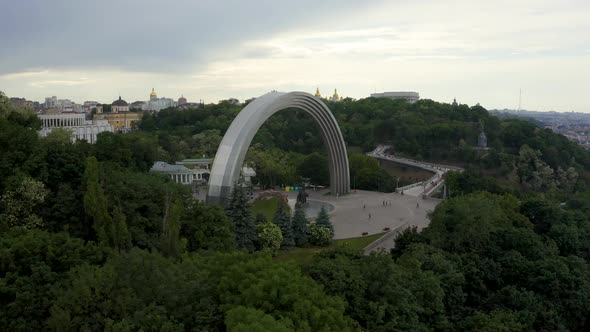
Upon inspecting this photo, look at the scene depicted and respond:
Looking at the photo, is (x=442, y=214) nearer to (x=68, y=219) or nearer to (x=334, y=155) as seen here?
(x=68, y=219)

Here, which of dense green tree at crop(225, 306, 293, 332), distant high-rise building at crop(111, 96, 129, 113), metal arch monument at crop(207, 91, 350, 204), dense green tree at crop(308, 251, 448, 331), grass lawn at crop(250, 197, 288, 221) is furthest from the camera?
distant high-rise building at crop(111, 96, 129, 113)

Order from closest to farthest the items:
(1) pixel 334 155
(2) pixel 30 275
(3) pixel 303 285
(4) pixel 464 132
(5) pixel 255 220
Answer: (3) pixel 303 285
(2) pixel 30 275
(5) pixel 255 220
(1) pixel 334 155
(4) pixel 464 132

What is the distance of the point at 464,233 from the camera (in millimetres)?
20969

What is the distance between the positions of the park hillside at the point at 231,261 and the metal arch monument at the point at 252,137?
2.72m

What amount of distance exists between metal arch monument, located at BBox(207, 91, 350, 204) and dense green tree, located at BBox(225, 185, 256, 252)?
256 centimetres

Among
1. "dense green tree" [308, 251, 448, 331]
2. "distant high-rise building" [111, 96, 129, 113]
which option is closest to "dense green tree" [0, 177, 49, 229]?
"dense green tree" [308, 251, 448, 331]

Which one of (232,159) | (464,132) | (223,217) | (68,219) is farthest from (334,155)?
(464,132)

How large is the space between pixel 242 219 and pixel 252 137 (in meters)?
6.68

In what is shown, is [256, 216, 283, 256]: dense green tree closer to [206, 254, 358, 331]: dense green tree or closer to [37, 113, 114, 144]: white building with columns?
[206, 254, 358, 331]: dense green tree

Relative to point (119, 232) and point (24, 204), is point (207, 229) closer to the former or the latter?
point (119, 232)

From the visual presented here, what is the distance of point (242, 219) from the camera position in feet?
73.8

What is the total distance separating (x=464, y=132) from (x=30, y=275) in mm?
64153

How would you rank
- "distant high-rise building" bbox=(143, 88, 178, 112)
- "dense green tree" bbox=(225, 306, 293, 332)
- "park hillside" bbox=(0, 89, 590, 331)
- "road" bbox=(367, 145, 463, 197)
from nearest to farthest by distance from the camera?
"dense green tree" bbox=(225, 306, 293, 332), "park hillside" bbox=(0, 89, 590, 331), "road" bbox=(367, 145, 463, 197), "distant high-rise building" bbox=(143, 88, 178, 112)

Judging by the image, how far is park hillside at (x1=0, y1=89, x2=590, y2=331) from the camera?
37.6ft
